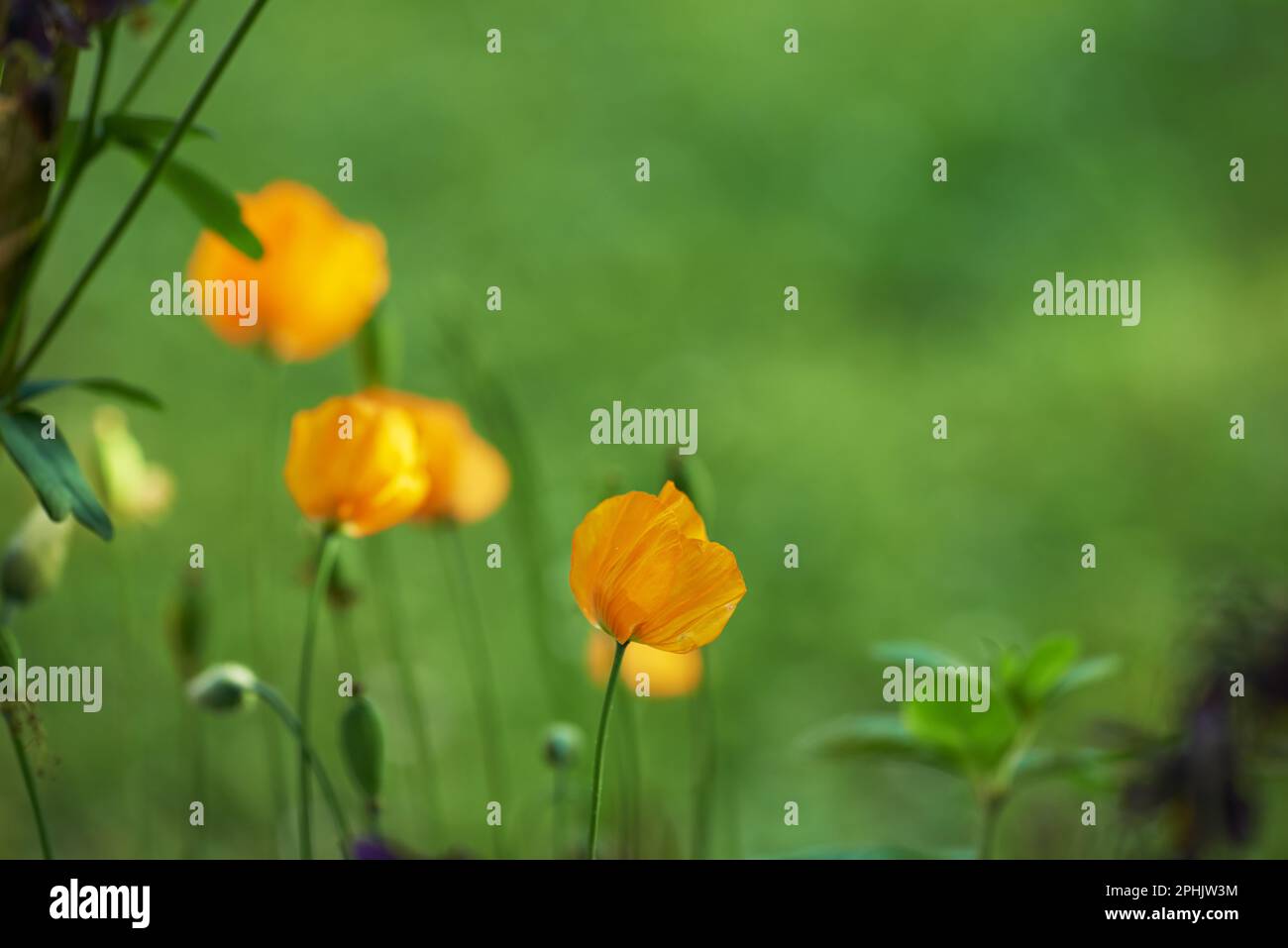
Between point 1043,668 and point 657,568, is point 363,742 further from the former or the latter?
point 1043,668

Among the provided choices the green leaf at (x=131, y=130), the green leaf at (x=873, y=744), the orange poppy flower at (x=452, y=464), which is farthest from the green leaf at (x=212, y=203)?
the green leaf at (x=873, y=744)

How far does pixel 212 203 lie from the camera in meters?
0.54

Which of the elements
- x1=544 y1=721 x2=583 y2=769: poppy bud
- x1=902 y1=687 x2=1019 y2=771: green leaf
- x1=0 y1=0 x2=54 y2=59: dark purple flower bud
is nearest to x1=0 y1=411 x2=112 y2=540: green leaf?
x1=0 y1=0 x2=54 y2=59: dark purple flower bud

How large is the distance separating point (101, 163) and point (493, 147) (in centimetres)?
62

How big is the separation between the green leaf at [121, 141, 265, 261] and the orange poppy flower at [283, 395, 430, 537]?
2.7 inches

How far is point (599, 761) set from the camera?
1.42 feet

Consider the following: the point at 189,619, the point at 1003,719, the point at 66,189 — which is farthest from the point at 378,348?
the point at 1003,719

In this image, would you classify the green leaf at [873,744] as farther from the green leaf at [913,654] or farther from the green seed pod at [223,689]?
the green seed pod at [223,689]

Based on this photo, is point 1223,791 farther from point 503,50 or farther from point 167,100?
point 503,50

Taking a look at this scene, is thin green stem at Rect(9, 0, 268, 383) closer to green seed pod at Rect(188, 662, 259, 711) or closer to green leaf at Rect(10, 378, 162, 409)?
green leaf at Rect(10, 378, 162, 409)

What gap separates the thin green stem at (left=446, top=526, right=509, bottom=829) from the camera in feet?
2.77

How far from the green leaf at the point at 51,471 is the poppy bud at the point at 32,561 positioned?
0.16 feet

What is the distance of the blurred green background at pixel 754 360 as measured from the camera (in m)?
1.39
